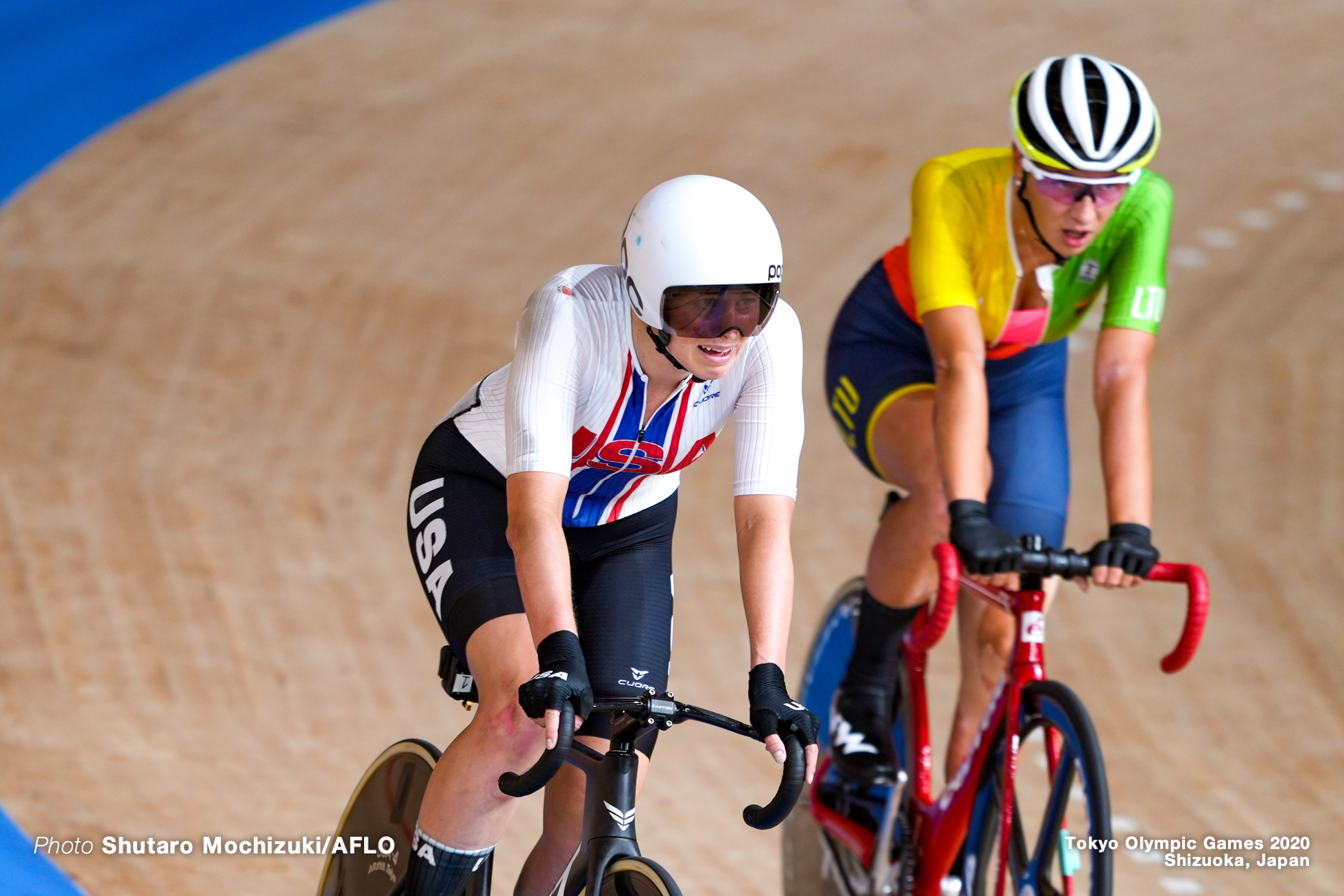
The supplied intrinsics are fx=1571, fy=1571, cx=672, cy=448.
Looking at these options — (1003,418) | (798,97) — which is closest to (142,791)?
(1003,418)

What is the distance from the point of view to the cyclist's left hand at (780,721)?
2.14m

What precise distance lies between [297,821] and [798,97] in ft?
18.9

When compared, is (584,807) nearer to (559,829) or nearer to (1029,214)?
(559,829)

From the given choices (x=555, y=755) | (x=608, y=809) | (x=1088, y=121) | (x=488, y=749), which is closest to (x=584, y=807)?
(x=608, y=809)

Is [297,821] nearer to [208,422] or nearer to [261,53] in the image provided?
[208,422]

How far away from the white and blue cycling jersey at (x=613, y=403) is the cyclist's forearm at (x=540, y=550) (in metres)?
0.03

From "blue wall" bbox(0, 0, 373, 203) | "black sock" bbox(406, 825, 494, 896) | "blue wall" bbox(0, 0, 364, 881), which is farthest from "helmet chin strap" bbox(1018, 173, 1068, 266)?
"blue wall" bbox(0, 0, 373, 203)

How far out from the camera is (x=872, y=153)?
793 centimetres

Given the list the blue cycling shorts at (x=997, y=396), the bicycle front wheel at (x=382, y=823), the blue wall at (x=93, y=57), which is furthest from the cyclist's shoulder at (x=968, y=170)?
the blue wall at (x=93, y=57)

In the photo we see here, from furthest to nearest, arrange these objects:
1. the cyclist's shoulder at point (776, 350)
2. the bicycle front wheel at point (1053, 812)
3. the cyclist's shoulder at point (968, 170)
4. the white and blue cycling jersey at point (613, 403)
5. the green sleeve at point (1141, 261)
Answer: the cyclist's shoulder at point (968, 170) → the green sleeve at point (1141, 261) → the bicycle front wheel at point (1053, 812) → the cyclist's shoulder at point (776, 350) → the white and blue cycling jersey at point (613, 403)

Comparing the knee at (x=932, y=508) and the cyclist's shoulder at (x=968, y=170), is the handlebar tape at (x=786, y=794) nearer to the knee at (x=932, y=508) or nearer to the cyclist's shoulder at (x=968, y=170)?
the knee at (x=932, y=508)

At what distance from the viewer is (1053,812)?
2664mm

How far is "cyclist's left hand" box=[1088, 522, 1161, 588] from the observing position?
105 inches

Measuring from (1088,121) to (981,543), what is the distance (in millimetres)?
766
